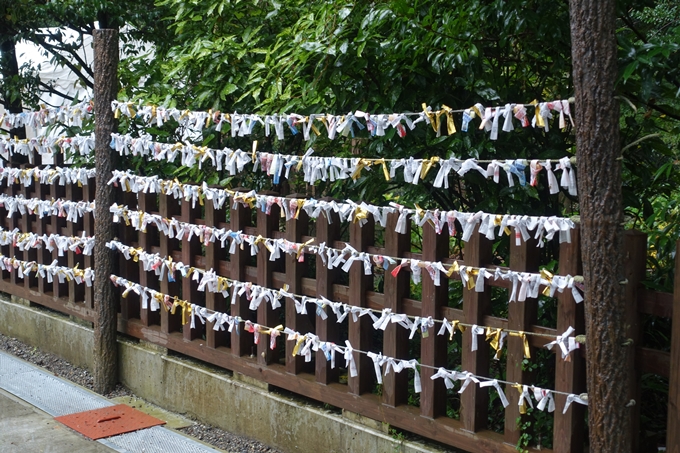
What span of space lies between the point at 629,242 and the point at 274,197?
2346 mm

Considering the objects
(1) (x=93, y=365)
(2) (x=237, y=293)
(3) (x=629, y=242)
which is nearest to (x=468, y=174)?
(3) (x=629, y=242)

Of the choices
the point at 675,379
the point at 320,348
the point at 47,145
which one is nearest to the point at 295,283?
the point at 320,348

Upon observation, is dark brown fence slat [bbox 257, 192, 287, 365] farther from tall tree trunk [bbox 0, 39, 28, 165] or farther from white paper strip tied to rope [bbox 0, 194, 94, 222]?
tall tree trunk [bbox 0, 39, 28, 165]

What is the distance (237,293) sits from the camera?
5.37 metres

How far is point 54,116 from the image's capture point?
7.02 metres

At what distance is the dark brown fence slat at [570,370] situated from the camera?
3574mm

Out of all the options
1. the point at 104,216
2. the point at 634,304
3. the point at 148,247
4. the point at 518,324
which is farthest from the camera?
Answer: the point at 104,216

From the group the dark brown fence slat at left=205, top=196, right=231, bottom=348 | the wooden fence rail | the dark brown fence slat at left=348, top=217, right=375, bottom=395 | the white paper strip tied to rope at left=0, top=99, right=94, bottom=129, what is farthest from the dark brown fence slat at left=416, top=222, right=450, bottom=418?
the white paper strip tied to rope at left=0, top=99, right=94, bottom=129

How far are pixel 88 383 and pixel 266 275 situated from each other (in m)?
2.52

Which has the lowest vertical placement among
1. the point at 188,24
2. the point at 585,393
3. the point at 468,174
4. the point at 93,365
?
the point at 93,365

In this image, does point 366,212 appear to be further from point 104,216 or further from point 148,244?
point 104,216

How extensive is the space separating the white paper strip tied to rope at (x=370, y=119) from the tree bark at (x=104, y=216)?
0.93 ft

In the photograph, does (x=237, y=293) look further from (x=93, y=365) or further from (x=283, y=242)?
(x=93, y=365)

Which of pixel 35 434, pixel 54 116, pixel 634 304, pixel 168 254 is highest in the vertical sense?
pixel 54 116
